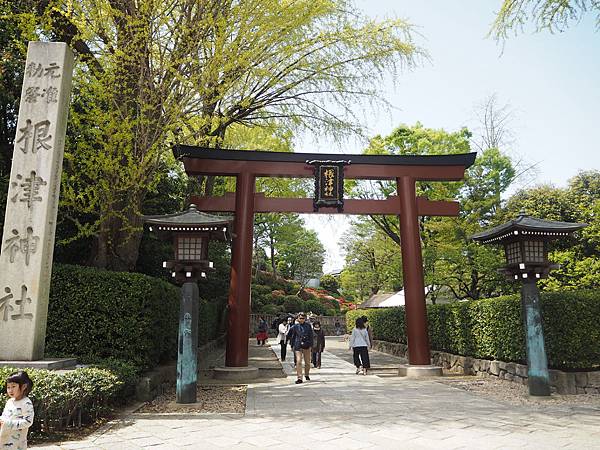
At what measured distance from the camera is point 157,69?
8906 mm

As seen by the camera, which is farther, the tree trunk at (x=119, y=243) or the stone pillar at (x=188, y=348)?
the tree trunk at (x=119, y=243)

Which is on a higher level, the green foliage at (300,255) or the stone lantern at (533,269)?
the green foliage at (300,255)

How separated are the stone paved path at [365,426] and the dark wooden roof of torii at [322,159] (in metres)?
6.29

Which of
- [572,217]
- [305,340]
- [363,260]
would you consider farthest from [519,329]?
[363,260]

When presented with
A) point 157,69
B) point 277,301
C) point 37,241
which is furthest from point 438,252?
point 277,301

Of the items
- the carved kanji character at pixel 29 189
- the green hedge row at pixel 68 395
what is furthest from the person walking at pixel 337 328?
the carved kanji character at pixel 29 189

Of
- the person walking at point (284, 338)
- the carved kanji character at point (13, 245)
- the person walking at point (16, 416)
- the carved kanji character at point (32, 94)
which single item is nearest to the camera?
the person walking at point (16, 416)

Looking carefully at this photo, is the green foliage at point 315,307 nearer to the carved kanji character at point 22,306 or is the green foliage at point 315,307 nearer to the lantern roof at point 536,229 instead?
the lantern roof at point 536,229

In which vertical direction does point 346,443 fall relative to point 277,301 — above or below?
below

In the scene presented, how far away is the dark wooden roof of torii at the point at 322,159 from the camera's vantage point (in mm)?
12188

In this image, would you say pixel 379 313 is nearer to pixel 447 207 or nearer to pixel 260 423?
pixel 447 207

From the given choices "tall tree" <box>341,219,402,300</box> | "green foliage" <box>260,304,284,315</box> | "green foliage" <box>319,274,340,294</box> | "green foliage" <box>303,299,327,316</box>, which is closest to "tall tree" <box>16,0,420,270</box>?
"tall tree" <box>341,219,402,300</box>

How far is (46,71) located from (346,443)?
7477mm

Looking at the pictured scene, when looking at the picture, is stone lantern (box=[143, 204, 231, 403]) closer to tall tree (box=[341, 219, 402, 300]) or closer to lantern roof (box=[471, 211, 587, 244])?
lantern roof (box=[471, 211, 587, 244])
